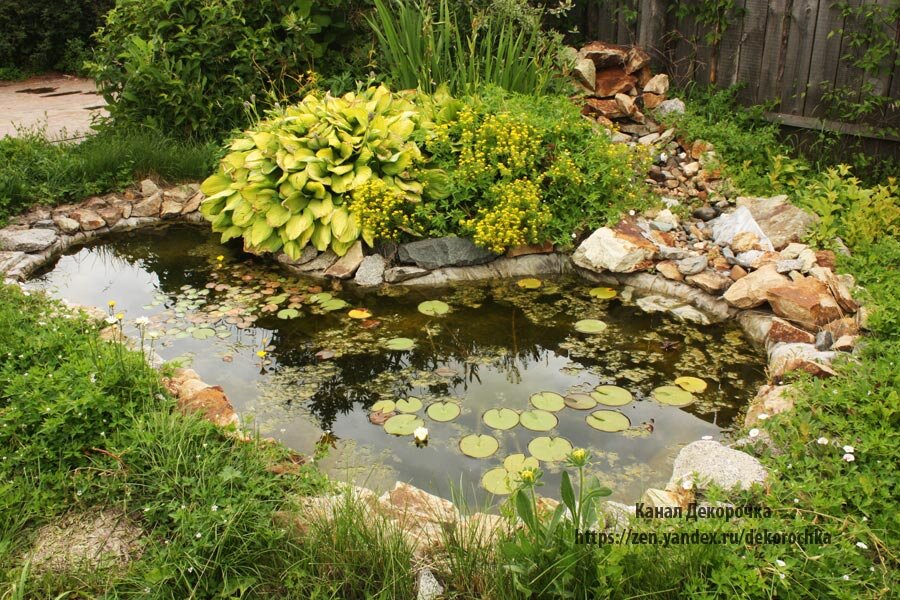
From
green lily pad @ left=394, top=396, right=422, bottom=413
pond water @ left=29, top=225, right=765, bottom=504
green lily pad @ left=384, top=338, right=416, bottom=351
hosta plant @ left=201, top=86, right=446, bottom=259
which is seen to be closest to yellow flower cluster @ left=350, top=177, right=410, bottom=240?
hosta plant @ left=201, top=86, right=446, bottom=259

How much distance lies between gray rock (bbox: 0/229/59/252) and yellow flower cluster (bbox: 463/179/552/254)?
10.6 ft

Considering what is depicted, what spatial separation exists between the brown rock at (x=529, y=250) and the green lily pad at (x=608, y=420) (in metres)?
1.84

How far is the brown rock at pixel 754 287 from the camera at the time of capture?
457cm

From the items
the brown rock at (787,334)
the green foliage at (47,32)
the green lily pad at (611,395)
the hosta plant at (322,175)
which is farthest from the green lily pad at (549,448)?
the green foliage at (47,32)

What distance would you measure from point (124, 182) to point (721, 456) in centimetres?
548

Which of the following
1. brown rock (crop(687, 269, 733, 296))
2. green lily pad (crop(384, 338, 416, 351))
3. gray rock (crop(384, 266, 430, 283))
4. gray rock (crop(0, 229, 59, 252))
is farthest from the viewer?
gray rock (crop(0, 229, 59, 252))

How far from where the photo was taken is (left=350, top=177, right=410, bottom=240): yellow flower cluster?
5.30 m

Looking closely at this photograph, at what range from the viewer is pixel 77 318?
411cm

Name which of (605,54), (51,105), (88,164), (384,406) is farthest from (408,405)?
(51,105)

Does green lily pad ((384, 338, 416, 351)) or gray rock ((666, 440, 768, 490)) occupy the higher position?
gray rock ((666, 440, 768, 490))

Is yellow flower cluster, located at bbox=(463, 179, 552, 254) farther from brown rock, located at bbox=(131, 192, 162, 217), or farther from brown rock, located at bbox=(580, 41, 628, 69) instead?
brown rock, located at bbox=(131, 192, 162, 217)

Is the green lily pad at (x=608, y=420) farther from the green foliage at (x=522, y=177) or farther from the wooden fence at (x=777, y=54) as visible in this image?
the wooden fence at (x=777, y=54)

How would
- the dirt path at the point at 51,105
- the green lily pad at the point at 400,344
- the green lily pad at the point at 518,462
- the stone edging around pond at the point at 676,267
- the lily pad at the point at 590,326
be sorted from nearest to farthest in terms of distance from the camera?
the green lily pad at the point at 518,462, the stone edging around pond at the point at 676,267, the green lily pad at the point at 400,344, the lily pad at the point at 590,326, the dirt path at the point at 51,105

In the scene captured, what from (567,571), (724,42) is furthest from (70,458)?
(724,42)
